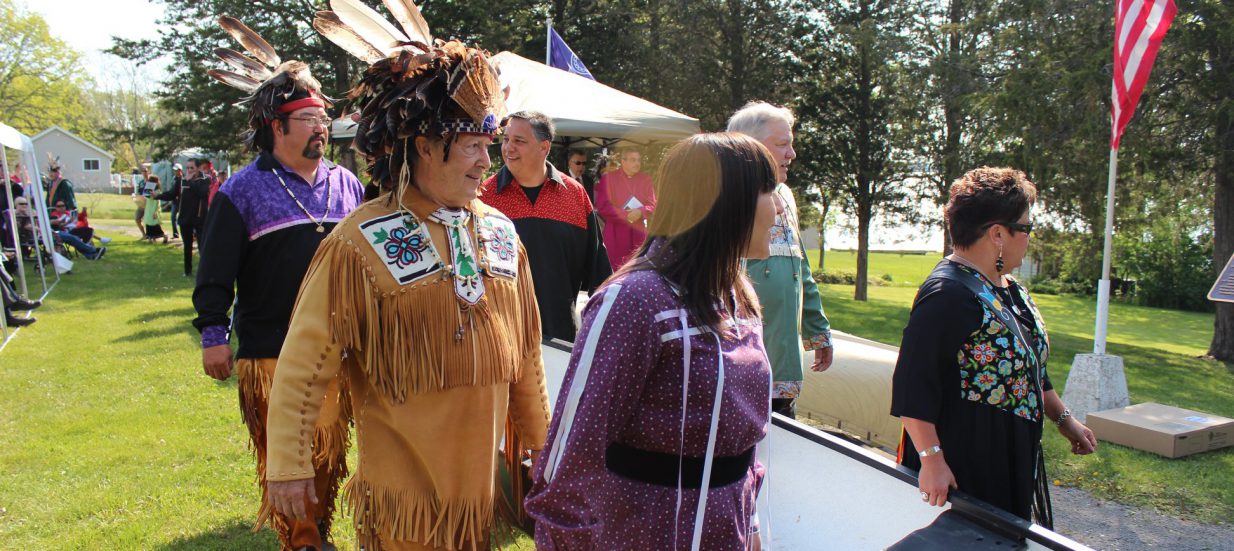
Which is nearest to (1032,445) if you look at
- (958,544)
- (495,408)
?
(958,544)

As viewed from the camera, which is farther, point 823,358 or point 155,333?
point 155,333

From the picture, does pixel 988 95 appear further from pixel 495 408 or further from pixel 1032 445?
pixel 495 408

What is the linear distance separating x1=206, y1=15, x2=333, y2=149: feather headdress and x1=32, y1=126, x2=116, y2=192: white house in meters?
61.0

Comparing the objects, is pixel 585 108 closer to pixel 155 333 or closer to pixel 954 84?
pixel 155 333

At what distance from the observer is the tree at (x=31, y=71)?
41.4 metres

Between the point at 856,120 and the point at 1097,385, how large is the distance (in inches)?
554

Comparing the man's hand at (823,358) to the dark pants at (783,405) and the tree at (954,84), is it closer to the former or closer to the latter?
the dark pants at (783,405)

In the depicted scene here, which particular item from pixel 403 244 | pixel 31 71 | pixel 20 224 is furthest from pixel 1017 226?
pixel 31 71

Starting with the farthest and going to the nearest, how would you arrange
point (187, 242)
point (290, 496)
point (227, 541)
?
point (187, 242) → point (227, 541) → point (290, 496)

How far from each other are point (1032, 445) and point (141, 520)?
400cm

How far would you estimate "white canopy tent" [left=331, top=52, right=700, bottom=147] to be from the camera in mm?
8234

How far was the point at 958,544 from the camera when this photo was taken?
90.0 inches

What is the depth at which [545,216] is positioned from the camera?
13.9ft

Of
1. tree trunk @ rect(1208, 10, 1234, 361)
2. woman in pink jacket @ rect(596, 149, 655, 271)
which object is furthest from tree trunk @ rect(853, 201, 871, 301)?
woman in pink jacket @ rect(596, 149, 655, 271)
